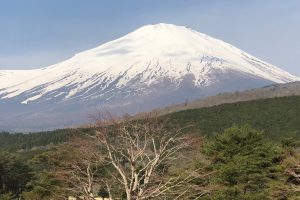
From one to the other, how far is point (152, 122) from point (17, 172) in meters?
42.1

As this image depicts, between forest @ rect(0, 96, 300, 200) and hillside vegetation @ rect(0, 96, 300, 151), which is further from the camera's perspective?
hillside vegetation @ rect(0, 96, 300, 151)

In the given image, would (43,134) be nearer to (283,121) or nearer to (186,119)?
(186,119)

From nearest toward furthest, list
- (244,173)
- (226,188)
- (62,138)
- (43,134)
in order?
(226,188) → (244,173) → (62,138) → (43,134)

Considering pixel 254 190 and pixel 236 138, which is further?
pixel 236 138

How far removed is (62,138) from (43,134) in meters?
17.8

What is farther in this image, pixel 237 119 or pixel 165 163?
pixel 237 119

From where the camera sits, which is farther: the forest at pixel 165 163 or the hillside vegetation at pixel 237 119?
the hillside vegetation at pixel 237 119

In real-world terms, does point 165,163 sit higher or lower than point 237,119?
higher

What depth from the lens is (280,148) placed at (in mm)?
33844

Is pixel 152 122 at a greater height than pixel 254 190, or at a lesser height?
greater

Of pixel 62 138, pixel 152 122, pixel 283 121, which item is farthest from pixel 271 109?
pixel 152 122

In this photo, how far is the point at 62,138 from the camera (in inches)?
4350

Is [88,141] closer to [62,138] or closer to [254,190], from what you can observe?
[254,190]

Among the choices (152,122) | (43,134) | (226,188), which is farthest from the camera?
(43,134)
